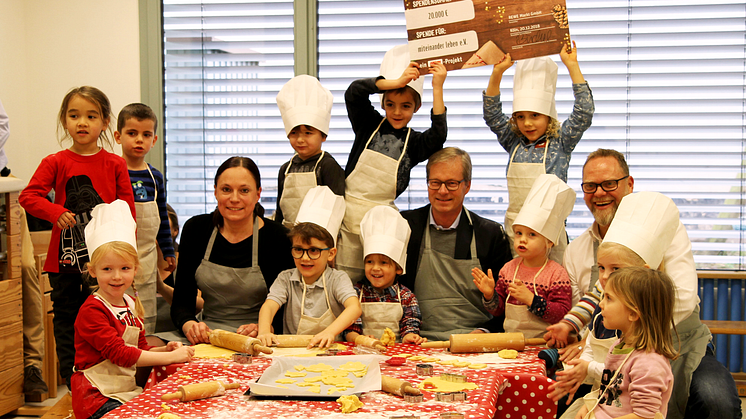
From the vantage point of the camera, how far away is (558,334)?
2.44 metres

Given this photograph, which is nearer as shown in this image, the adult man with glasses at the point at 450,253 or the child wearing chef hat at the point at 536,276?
the child wearing chef hat at the point at 536,276

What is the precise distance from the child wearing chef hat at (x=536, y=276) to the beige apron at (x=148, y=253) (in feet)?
5.60

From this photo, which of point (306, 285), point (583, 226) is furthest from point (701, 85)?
point (306, 285)

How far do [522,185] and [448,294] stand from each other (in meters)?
0.66

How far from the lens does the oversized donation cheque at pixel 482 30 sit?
9.45 ft

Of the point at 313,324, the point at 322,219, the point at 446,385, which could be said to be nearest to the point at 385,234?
the point at 322,219

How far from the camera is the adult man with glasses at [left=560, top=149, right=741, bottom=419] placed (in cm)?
234

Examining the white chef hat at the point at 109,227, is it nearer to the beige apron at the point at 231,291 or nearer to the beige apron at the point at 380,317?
the beige apron at the point at 231,291

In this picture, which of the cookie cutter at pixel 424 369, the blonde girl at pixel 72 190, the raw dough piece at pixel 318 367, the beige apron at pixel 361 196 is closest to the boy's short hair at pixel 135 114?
the blonde girl at pixel 72 190

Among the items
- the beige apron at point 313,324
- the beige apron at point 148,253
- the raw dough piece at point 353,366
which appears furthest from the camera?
the beige apron at point 148,253

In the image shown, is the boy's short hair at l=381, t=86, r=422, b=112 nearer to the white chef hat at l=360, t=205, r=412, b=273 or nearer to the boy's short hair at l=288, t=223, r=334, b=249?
the white chef hat at l=360, t=205, r=412, b=273

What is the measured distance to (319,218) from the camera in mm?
2818

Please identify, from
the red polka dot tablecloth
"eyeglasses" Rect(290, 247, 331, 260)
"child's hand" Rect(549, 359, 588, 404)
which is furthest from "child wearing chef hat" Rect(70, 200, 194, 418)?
"child's hand" Rect(549, 359, 588, 404)

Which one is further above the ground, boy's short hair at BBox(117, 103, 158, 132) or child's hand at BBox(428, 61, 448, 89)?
child's hand at BBox(428, 61, 448, 89)
